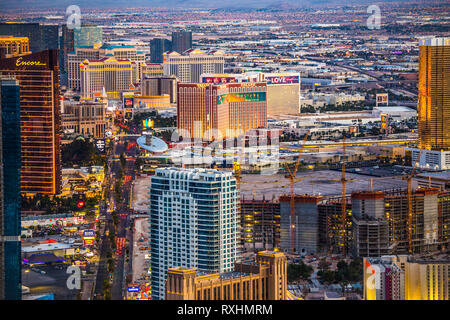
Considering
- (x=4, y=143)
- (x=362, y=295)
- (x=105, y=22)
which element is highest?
(x=105, y=22)

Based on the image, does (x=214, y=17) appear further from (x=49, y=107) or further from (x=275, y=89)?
(x=49, y=107)

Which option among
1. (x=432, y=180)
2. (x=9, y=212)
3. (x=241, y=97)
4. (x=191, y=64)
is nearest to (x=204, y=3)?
(x=191, y=64)

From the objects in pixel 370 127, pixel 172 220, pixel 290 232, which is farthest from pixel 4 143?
pixel 370 127

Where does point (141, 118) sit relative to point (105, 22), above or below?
below

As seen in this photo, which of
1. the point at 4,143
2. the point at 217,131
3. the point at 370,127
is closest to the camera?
the point at 4,143

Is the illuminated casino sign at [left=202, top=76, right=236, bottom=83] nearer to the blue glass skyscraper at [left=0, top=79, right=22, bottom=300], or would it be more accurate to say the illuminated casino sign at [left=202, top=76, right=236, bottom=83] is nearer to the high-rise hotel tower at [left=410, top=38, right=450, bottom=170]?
the high-rise hotel tower at [left=410, top=38, right=450, bottom=170]

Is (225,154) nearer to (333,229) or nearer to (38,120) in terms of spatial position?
(38,120)
